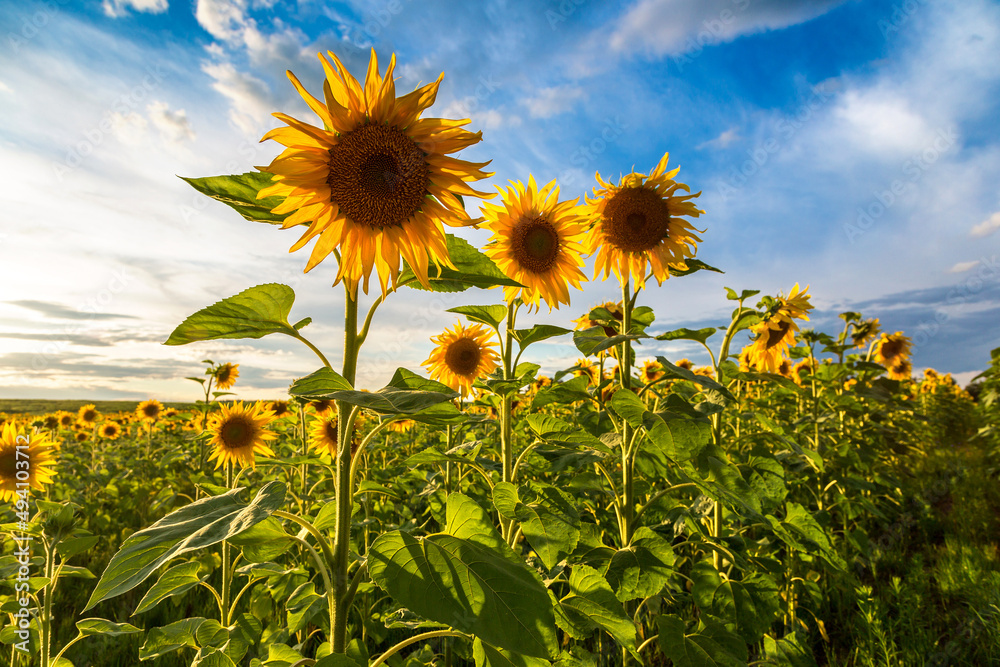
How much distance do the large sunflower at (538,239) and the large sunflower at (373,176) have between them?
1.54m

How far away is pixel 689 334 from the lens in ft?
9.05

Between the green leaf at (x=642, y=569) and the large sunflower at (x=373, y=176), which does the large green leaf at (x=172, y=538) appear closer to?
the large sunflower at (x=373, y=176)

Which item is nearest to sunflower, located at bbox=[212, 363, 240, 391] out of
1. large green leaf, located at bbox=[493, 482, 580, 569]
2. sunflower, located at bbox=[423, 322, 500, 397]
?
sunflower, located at bbox=[423, 322, 500, 397]

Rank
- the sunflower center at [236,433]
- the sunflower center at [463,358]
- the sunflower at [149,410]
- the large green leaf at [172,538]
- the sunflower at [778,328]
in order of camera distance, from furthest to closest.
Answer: the sunflower at [149,410]
the sunflower center at [236,433]
the sunflower center at [463,358]
the sunflower at [778,328]
the large green leaf at [172,538]

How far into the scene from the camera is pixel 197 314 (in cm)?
132

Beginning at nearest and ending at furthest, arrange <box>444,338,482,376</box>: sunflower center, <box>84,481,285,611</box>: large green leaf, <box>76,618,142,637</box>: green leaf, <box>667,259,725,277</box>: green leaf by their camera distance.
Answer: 1. <box>84,481,285,611</box>: large green leaf
2. <box>76,618,142,637</box>: green leaf
3. <box>667,259,725,277</box>: green leaf
4. <box>444,338,482,376</box>: sunflower center

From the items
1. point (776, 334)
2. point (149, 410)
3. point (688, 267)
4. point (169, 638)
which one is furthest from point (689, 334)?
point (149, 410)

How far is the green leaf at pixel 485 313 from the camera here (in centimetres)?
247

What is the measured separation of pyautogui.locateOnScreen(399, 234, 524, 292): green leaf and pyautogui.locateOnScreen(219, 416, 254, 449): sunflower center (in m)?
3.81

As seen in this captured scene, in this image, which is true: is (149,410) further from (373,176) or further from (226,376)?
(373,176)

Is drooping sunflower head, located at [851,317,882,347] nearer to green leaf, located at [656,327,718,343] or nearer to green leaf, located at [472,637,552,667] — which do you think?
green leaf, located at [656,327,718,343]

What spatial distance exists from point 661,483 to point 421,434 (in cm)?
364

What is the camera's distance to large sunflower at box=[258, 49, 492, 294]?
1506 mm

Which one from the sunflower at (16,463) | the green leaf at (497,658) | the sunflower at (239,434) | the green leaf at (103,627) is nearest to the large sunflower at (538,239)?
the green leaf at (497,658)
